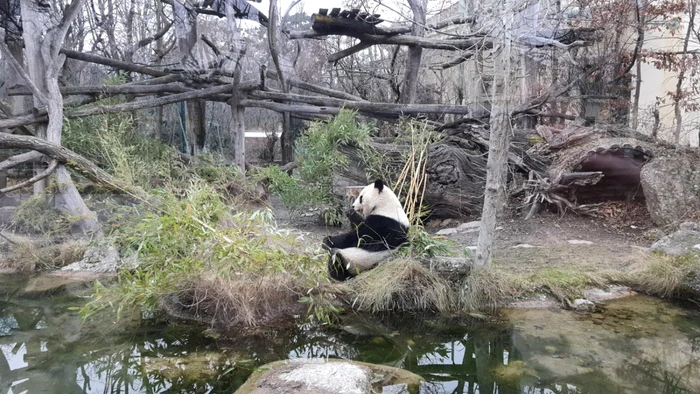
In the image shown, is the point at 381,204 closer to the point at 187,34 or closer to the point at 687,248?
the point at 687,248

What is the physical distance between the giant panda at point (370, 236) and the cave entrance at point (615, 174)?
407 centimetres

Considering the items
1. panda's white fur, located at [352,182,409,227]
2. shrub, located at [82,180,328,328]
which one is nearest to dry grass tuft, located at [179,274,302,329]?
shrub, located at [82,180,328,328]

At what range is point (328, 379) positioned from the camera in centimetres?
294

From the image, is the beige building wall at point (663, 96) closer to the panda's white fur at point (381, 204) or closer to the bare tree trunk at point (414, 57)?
the bare tree trunk at point (414, 57)

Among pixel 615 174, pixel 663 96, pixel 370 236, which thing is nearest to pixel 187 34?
pixel 370 236

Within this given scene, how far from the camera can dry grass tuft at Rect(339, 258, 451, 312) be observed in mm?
4305

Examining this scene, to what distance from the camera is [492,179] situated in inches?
169

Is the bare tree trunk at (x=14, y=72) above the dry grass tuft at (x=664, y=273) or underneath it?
Answer: above

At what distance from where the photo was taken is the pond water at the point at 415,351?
332 centimetres

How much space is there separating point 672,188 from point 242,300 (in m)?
6.00

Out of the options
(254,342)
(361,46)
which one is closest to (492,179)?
(254,342)

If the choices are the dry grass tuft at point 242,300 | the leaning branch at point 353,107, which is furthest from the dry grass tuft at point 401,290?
the leaning branch at point 353,107

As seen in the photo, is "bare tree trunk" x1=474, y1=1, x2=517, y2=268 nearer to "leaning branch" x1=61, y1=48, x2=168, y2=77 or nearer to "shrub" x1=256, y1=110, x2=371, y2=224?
"shrub" x1=256, y1=110, x2=371, y2=224

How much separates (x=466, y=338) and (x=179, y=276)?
2.67 m
